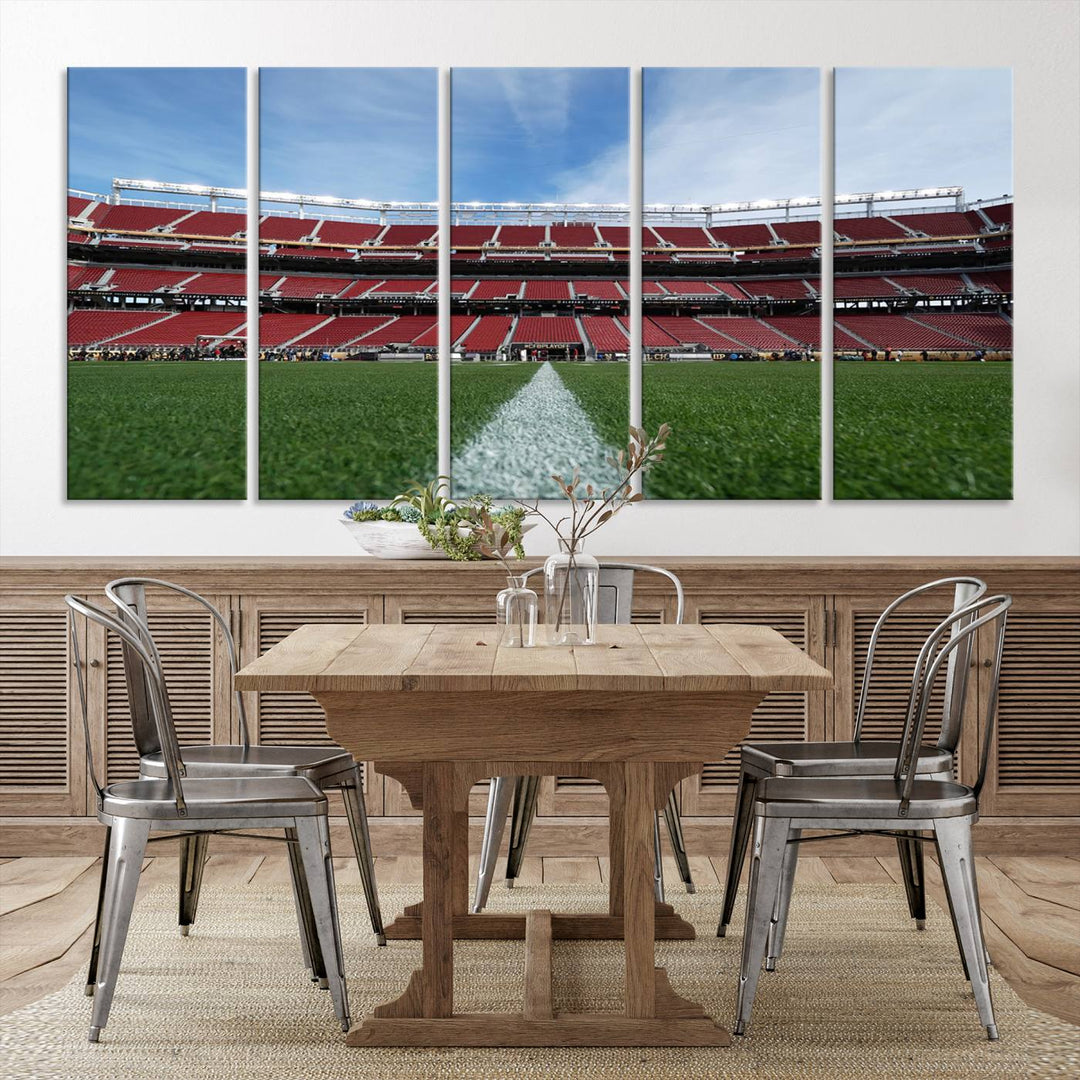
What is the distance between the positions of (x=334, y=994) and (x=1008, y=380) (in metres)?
3.03

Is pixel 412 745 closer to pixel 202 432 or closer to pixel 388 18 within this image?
pixel 202 432

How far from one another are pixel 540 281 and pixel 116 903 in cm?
251

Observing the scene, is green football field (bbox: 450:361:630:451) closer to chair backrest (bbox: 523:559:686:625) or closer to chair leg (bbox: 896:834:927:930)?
chair backrest (bbox: 523:559:686:625)

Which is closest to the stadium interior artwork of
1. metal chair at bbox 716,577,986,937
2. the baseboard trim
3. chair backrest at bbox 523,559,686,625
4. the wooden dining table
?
chair backrest at bbox 523,559,686,625

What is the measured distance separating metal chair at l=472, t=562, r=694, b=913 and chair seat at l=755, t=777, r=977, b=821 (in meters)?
0.79

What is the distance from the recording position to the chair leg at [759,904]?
239 cm

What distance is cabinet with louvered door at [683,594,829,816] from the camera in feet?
12.2

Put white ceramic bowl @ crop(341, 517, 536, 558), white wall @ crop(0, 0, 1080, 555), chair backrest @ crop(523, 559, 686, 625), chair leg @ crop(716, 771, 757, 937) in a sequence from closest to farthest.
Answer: chair leg @ crop(716, 771, 757, 937)
chair backrest @ crop(523, 559, 686, 625)
white ceramic bowl @ crop(341, 517, 536, 558)
white wall @ crop(0, 0, 1080, 555)

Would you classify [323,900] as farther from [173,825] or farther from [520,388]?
[520,388]

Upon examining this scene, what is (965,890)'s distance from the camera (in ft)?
7.98

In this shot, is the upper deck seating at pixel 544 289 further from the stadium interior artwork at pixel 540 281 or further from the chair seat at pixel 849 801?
the chair seat at pixel 849 801

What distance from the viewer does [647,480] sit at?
13.7 ft

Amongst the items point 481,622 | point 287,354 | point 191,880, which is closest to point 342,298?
point 287,354

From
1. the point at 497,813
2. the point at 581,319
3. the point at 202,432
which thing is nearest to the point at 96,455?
the point at 202,432
